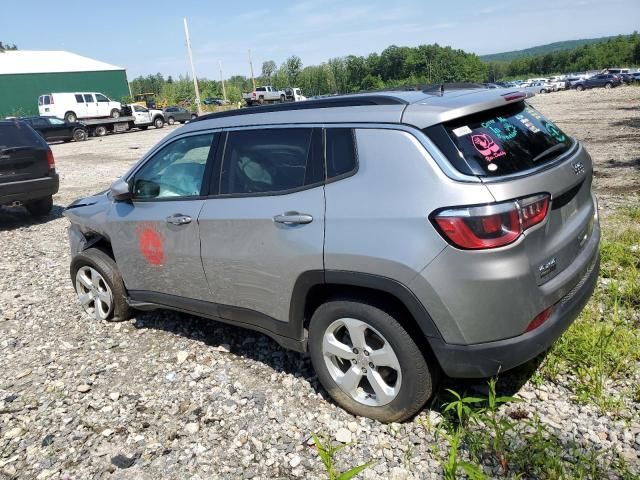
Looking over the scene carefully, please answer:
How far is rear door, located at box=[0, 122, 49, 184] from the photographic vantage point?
8383mm

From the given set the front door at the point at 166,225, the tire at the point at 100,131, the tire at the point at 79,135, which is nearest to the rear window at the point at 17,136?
the front door at the point at 166,225

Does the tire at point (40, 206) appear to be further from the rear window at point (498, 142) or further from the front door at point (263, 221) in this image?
the rear window at point (498, 142)

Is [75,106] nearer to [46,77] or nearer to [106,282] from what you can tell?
[46,77]

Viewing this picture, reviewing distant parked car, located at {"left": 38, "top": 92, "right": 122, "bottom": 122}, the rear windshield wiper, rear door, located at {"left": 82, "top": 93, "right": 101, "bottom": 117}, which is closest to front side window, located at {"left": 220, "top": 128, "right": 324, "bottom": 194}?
the rear windshield wiper

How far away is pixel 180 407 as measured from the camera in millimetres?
3359

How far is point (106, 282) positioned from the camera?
14.8 ft

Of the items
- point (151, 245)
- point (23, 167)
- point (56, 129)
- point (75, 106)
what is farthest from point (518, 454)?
point (75, 106)

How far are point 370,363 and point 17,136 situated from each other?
8.40 metres

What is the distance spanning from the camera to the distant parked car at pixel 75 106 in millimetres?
32844

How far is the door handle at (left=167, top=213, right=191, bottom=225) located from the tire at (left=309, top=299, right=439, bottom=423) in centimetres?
123

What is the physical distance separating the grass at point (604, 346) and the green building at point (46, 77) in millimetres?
56924

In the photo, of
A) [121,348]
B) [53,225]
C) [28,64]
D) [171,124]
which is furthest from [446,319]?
[28,64]

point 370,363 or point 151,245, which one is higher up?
point 151,245

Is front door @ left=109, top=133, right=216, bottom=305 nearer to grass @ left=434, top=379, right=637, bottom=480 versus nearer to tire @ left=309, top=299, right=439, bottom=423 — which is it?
tire @ left=309, top=299, right=439, bottom=423
